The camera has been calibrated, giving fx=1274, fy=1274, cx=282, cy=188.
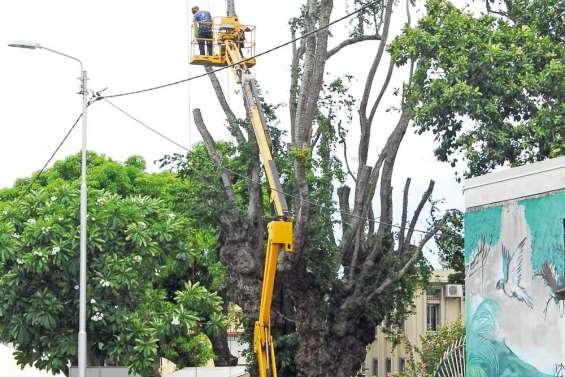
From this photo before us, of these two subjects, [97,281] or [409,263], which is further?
[409,263]

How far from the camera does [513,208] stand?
23.0 m

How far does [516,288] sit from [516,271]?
30cm

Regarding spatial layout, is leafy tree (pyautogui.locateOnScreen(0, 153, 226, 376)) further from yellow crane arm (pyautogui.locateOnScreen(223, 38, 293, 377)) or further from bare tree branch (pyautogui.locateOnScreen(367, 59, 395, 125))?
bare tree branch (pyautogui.locateOnScreen(367, 59, 395, 125))

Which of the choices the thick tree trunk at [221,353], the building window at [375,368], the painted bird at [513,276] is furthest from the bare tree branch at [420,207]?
the building window at [375,368]

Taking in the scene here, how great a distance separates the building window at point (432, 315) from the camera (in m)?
54.5

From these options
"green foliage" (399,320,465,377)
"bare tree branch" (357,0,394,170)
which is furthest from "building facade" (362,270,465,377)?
"bare tree branch" (357,0,394,170)

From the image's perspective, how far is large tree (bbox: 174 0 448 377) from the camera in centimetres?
3647

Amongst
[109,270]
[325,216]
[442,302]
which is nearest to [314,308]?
[325,216]

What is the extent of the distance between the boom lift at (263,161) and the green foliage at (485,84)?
4.11 metres

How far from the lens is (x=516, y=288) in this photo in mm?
22797

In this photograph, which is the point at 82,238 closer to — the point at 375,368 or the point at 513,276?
the point at 513,276

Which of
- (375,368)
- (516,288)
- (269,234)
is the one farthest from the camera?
(375,368)

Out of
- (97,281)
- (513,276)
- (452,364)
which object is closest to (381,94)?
(97,281)

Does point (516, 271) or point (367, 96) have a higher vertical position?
point (367, 96)
